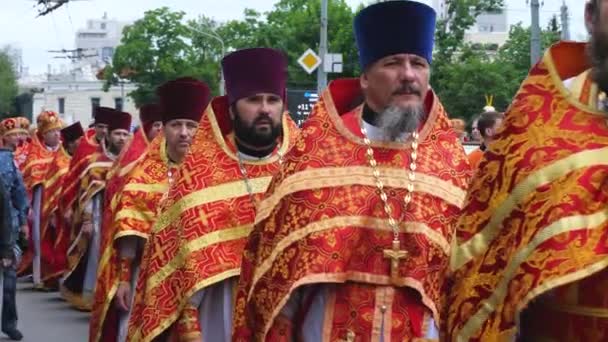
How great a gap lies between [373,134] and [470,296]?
1796 mm

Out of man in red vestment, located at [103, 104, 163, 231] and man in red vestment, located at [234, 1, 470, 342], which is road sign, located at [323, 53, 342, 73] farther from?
man in red vestment, located at [234, 1, 470, 342]

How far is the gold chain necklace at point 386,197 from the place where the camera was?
18.9 ft

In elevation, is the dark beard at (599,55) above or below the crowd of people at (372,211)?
above

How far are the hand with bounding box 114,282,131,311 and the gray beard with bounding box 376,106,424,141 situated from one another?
145 inches

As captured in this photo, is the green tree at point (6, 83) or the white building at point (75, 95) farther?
the white building at point (75, 95)

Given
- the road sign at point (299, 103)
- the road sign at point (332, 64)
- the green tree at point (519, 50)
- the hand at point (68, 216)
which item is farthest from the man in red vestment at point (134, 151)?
the green tree at point (519, 50)

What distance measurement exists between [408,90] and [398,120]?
133 mm

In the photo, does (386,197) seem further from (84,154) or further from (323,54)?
(323,54)

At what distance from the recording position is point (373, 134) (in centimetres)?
596

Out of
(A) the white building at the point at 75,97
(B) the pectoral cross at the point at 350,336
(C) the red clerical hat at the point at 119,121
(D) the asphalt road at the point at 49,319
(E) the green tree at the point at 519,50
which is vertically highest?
(A) the white building at the point at 75,97

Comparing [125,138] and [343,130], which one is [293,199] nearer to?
[343,130]

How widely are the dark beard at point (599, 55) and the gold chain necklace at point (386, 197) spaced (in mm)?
1939

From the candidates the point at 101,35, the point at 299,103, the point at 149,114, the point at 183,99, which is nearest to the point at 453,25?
the point at 299,103

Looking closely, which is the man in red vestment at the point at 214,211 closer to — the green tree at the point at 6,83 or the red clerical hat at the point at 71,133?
the red clerical hat at the point at 71,133
